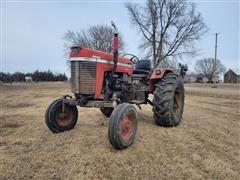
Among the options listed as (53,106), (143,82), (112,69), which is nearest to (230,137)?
(143,82)

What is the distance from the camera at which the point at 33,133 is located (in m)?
5.68

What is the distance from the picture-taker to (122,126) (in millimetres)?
4445

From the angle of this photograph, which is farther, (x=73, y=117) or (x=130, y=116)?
(x=73, y=117)

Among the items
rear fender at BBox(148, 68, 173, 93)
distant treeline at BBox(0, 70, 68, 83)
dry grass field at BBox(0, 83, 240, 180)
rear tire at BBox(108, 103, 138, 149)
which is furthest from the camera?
distant treeline at BBox(0, 70, 68, 83)

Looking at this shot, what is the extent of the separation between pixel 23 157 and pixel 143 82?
3.61 m

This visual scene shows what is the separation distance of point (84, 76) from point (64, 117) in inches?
52.9

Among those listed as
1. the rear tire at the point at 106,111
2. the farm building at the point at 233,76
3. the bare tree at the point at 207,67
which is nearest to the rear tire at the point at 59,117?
the rear tire at the point at 106,111

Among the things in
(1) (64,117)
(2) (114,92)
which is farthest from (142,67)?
(1) (64,117)

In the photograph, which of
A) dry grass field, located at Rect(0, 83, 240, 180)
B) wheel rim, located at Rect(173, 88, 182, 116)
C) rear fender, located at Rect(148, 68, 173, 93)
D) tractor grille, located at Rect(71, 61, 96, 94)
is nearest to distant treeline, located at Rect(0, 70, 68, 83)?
wheel rim, located at Rect(173, 88, 182, 116)

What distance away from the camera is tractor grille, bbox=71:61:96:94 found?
4.91 metres

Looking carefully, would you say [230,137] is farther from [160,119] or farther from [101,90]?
[101,90]

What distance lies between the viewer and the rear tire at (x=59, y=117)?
17.7 ft

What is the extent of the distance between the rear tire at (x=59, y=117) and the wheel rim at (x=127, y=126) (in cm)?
173

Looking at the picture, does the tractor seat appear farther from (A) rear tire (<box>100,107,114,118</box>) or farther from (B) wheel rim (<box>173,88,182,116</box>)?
(A) rear tire (<box>100,107,114,118</box>)
